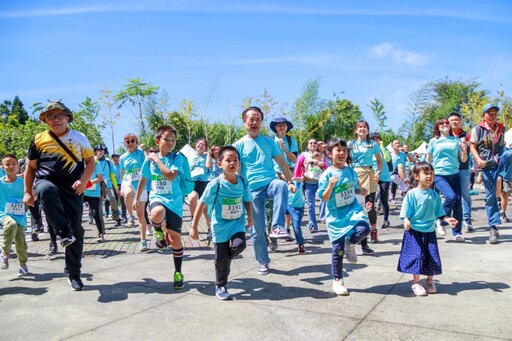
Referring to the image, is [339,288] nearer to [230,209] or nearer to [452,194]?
[230,209]

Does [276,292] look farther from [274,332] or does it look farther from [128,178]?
[128,178]

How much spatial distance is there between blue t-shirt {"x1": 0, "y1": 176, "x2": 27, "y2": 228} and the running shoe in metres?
3.40

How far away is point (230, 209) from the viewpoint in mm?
4590

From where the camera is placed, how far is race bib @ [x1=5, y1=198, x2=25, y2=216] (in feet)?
20.0

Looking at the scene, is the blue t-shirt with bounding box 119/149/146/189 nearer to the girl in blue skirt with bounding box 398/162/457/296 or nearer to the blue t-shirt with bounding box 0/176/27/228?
the blue t-shirt with bounding box 0/176/27/228

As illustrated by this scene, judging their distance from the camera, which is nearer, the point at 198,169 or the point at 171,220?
the point at 171,220

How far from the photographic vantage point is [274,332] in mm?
3387

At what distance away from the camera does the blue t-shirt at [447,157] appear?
280 inches

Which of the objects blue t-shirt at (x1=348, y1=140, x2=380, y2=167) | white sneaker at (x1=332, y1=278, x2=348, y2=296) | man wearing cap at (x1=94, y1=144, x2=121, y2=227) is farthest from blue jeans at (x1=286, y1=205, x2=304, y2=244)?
man wearing cap at (x1=94, y1=144, x2=121, y2=227)

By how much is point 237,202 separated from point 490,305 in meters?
2.57

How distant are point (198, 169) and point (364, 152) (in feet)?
12.5

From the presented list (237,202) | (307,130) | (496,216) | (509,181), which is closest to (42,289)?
(237,202)

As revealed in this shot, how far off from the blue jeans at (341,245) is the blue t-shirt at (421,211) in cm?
44

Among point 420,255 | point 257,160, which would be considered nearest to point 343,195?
point 420,255
